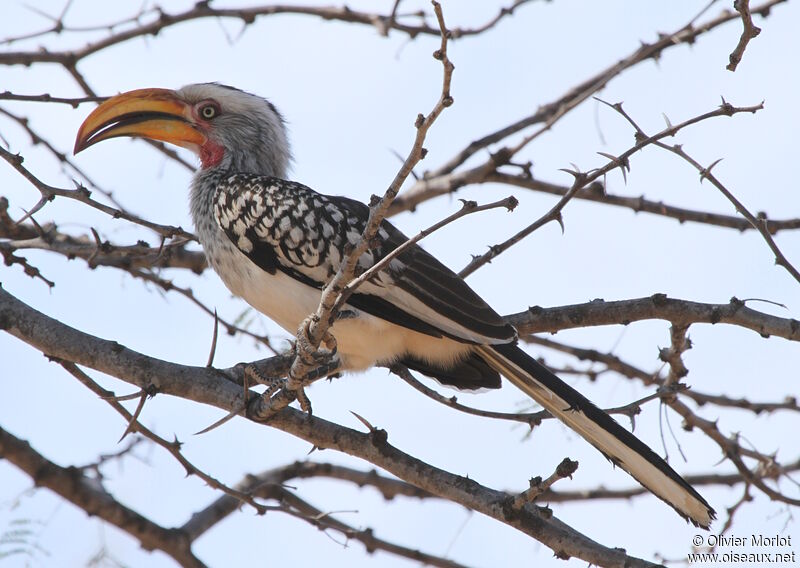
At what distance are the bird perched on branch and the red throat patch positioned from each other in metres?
0.41

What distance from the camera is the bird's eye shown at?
5.25 meters

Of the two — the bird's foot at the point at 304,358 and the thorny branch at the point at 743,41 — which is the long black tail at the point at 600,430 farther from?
the thorny branch at the point at 743,41

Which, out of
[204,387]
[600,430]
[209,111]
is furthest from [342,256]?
[209,111]

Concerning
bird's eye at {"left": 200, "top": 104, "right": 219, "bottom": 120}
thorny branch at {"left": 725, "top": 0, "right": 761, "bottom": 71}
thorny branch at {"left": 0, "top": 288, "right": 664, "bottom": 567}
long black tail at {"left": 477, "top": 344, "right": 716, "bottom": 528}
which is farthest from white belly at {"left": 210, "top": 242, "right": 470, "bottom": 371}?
thorny branch at {"left": 725, "top": 0, "right": 761, "bottom": 71}

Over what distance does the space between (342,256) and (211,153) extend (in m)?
1.51

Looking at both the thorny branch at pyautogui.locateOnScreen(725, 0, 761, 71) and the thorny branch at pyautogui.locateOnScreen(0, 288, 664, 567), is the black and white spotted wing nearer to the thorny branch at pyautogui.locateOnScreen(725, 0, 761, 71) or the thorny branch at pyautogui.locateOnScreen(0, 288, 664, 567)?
the thorny branch at pyautogui.locateOnScreen(0, 288, 664, 567)

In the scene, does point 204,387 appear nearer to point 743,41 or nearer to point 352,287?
point 352,287

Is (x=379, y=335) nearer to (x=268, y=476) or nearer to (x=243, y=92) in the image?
(x=268, y=476)

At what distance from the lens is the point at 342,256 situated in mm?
3990

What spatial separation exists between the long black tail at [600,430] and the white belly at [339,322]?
0.96 ft

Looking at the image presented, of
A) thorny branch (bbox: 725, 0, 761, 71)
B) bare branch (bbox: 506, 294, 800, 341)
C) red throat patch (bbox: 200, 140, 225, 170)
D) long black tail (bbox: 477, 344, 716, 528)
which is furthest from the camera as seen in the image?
red throat patch (bbox: 200, 140, 225, 170)

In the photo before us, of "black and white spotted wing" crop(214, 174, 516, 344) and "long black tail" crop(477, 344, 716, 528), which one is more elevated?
"black and white spotted wing" crop(214, 174, 516, 344)

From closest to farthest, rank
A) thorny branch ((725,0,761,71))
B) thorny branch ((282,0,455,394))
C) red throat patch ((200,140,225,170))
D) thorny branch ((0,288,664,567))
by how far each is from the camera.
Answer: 1. thorny branch ((282,0,455,394))
2. thorny branch ((725,0,761,71))
3. thorny branch ((0,288,664,567))
4. red throat patch ((200,140,225,170))

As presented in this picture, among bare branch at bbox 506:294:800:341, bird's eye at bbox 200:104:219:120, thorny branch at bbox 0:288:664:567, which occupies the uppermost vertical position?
bird's eye at bbox 200:104:219:120
